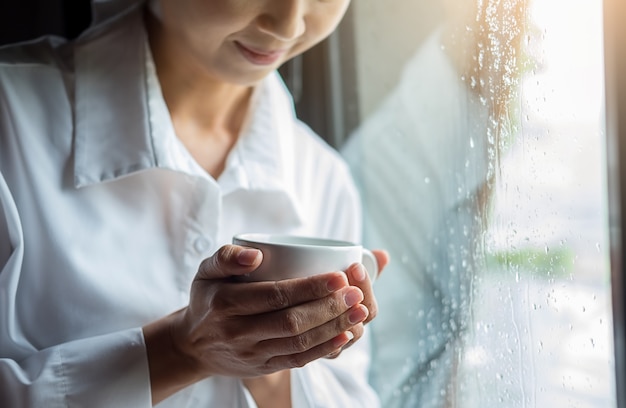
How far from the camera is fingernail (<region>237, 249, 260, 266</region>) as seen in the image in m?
0.58

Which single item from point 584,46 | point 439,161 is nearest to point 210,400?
point 439,161

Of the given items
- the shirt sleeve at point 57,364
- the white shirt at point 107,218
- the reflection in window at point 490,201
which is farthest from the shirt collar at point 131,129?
the reflection in window at point 490,201

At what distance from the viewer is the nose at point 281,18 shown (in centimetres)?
70

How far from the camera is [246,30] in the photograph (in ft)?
2.34

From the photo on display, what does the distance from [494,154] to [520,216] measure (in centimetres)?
8

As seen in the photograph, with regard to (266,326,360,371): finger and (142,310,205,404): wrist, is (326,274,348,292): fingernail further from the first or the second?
(142,310,205,404): wrist

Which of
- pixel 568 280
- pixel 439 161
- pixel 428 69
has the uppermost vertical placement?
pixel 428 69

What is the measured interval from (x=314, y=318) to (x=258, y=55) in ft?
1.03

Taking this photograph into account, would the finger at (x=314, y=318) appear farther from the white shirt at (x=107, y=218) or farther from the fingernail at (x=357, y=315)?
the white shirt at (x=107, y=218)

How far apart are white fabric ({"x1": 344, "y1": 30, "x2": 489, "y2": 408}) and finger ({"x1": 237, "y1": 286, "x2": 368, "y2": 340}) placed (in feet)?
0.73

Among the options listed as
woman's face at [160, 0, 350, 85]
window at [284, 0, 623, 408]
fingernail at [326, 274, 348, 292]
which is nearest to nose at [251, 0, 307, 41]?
woman's face at [160, 0, 350, 85]

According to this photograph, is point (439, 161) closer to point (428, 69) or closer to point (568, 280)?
point (428, 69)

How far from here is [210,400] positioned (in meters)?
0.76

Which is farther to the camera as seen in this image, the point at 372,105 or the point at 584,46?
the point at 372,105
